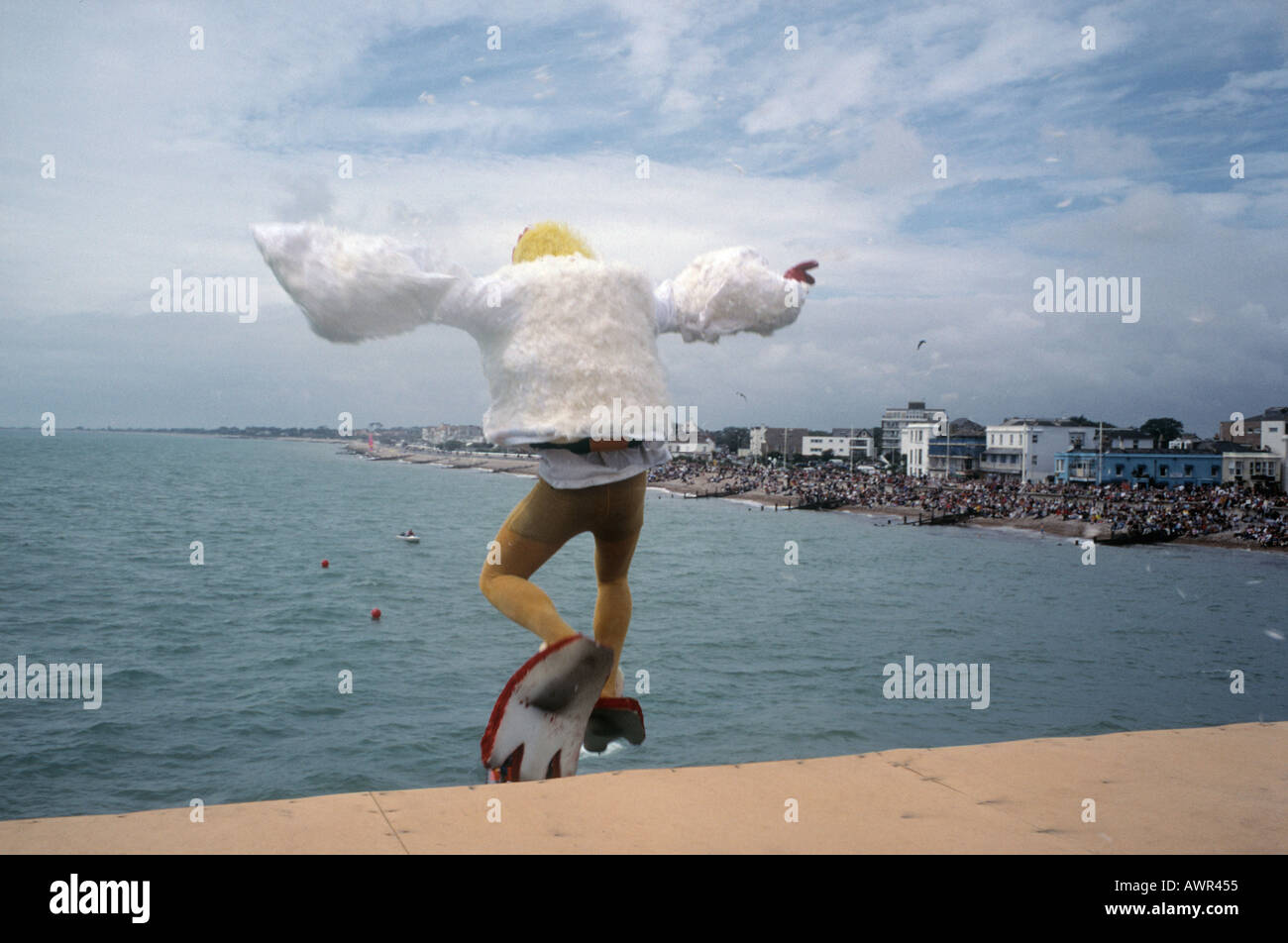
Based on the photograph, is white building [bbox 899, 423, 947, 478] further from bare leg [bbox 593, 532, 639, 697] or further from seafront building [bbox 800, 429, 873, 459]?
bare leg [bbox 593, 532, 639, 697]

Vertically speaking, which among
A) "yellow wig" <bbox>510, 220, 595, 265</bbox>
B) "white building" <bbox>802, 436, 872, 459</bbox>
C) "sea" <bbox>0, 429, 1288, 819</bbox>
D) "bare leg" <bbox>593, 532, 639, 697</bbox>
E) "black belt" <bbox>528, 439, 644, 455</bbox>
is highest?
"white building" <bbox>802, 436, 872, 459</bbox>

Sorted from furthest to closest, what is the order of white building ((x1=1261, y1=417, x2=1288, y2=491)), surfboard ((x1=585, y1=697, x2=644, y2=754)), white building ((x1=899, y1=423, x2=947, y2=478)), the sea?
white building ((x1=899, y1=423, x2=947, y2=478)), white building ((x1=1261, y1=417, x2=1288, y2=491)), the sea, surfboard ((x1=585, y1=697, x2=644, y2=754))

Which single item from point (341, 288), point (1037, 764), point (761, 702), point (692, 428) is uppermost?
point (341, 288)

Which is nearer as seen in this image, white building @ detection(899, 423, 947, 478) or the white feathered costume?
the white feathered costume

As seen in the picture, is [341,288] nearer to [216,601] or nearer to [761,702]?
[761,702]

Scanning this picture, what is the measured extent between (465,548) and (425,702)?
23234mm

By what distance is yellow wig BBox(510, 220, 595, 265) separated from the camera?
3.42 metres

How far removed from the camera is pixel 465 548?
35.6 metres

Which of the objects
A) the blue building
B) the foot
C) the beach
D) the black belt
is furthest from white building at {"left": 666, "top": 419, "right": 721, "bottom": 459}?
the blue building

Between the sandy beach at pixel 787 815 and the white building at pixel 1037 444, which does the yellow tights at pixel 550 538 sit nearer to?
the sandy beach at pixel 787 815

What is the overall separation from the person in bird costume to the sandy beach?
600 millimetres

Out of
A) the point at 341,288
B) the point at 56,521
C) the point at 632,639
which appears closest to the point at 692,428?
the point at 341,288

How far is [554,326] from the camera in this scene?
316cm
